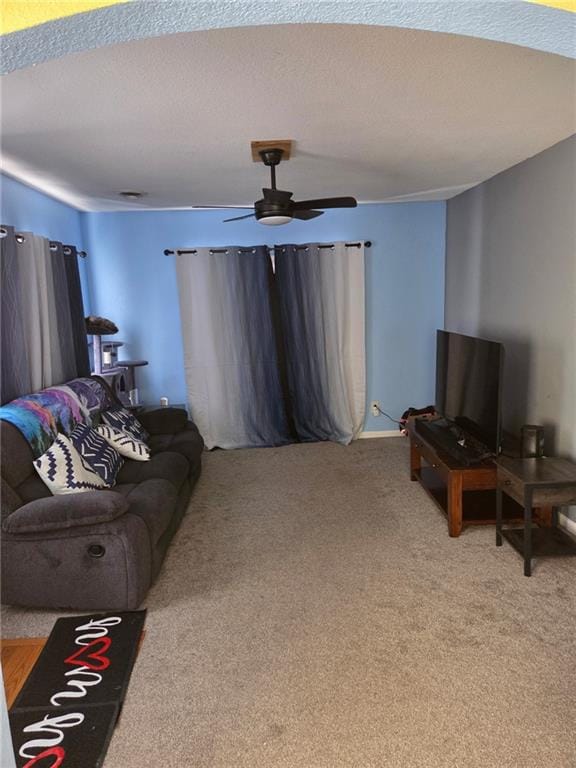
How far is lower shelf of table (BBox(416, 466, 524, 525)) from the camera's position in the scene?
3166mm

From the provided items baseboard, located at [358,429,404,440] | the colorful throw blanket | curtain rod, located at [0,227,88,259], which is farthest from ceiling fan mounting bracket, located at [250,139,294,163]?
baseboard, located at [358,429,404,440]

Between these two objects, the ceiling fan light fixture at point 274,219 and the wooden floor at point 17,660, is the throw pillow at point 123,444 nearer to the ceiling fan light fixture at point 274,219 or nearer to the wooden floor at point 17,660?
the wooden floor at point 17,660

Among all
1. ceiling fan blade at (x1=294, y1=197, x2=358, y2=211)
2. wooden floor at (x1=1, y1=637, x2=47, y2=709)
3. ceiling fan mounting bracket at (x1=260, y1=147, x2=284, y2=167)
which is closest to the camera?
wooden floor at (x1=1, y1=637, x2=47, y2=709)

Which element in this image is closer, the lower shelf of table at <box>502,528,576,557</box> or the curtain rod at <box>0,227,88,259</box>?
the lower shelf of table at <box>502,528,576,557</box>

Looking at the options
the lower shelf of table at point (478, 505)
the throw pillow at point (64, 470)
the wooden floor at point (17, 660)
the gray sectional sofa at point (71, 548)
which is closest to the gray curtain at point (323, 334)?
the lower shelf of table at point (478, 505)

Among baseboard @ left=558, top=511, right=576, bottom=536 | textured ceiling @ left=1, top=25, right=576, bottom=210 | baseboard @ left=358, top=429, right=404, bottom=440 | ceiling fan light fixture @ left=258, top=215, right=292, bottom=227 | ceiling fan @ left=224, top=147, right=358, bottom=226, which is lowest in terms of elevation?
baseboard @ left=358, top=429, right=404, bottom=440

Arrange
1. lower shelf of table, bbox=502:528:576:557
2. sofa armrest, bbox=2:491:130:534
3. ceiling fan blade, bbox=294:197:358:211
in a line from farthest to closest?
ceiling fan blade, bbox=294:197:358:211
lower shelf of table, bbox=502:528:576:557
sofa armrest, bbox=2:491:130:534

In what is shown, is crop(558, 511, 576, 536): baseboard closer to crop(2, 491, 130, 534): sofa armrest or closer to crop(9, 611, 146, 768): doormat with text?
crop(9, 611, 146, 768): doormat with text

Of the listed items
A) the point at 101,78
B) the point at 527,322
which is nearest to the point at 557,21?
the point at 101,78

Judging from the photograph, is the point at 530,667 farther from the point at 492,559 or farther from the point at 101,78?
the point at 101,78

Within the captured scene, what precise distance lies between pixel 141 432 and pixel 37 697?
6.98 feet

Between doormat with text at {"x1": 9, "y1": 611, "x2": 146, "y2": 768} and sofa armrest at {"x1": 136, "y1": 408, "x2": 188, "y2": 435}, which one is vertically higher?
sofa armrest at {"x1": 136, "y1": 408, "x2": 188, "y2": 435}

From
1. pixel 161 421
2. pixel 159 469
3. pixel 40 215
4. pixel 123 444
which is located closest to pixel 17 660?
pixel 159 469

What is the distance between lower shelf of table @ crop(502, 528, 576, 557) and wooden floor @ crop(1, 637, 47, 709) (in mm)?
2345
